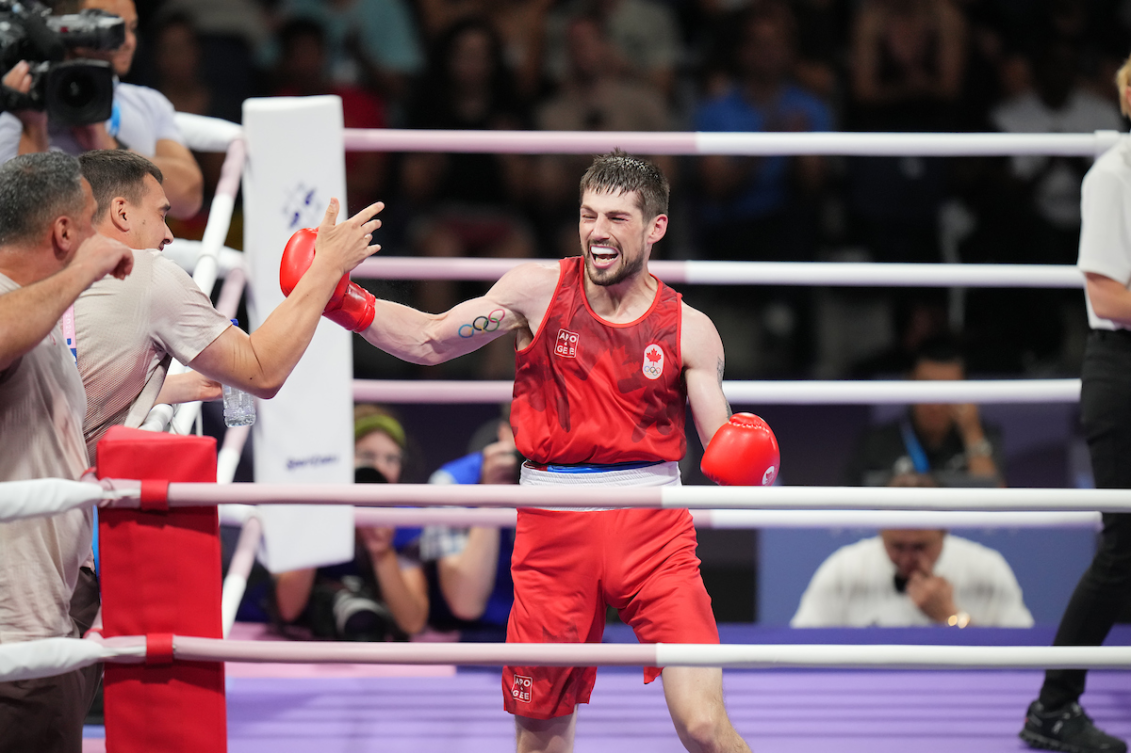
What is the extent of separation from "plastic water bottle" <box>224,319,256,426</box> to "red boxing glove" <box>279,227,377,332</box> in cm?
21

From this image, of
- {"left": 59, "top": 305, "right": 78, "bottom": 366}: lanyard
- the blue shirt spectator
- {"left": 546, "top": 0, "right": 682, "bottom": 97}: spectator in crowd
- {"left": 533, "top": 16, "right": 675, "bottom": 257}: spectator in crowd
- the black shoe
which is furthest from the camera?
{"left": 546, "top": 0, "right": 682, "bottom": 97}: spectator in crowd

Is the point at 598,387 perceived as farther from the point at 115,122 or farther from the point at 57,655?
the point at 115,122

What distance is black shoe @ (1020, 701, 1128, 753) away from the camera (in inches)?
104

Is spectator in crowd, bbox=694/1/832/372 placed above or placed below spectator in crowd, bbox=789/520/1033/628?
above

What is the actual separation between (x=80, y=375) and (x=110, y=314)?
0.36ft

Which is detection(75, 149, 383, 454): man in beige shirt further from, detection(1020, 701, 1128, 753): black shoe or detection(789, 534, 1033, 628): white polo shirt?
detection(789, 534, 1033, 628): white polo shirt

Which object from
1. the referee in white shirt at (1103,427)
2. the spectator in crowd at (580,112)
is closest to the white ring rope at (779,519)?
the referee in white shirt at (1103,427)

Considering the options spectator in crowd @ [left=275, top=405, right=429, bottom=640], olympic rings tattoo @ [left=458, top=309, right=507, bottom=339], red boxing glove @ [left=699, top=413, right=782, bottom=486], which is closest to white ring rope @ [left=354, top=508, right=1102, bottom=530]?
spectator in crowd @ [left=275, top=405, right=429, bottom=640]

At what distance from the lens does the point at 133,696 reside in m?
1.75

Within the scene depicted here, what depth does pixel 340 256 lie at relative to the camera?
2.17m

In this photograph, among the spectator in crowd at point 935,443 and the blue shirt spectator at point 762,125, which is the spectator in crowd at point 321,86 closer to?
the blue shirt spectator at point 762,125

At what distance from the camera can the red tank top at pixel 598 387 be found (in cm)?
235

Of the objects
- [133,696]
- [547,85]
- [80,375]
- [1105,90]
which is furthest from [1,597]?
[1105,90]

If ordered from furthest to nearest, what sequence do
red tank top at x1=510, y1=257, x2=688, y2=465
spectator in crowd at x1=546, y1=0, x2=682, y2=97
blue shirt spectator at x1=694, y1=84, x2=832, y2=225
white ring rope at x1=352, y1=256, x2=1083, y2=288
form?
spectator in crowd at x1=546, y1=0, x2=682, y2=97 → blue shirt spectator at x1=694, y1=84, x2=832, y2=225 → white ring rope at x1=352, y1=256, x2=1083, y2=288 → red tank top at x1=510, y1=257, x2=688, y2=465
